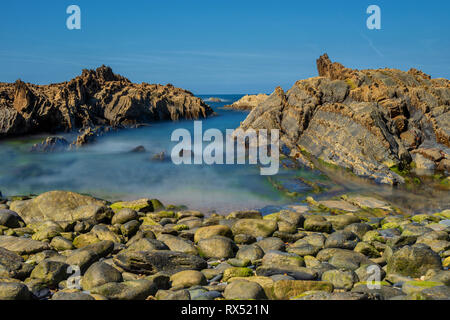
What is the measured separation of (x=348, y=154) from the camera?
66.0 feet

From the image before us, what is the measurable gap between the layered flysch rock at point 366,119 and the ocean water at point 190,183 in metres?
2.32

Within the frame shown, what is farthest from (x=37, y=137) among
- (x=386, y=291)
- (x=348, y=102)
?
(x=386, y=291)

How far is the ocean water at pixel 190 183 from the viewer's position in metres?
14.4

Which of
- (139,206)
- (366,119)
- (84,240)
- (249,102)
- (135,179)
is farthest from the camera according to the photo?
(249,102)

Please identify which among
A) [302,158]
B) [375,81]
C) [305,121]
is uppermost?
[375,81]

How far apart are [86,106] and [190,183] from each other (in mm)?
31346

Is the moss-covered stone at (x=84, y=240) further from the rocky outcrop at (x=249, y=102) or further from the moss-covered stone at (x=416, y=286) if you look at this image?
the rocky outcrop at (x=249, y=102)

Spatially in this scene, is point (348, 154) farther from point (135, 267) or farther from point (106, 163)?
point (135, 267)

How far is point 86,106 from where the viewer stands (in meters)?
43.6

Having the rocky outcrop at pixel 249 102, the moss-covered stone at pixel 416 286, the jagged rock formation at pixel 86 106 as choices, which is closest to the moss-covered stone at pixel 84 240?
the moss-covered stone at pixel 416 286

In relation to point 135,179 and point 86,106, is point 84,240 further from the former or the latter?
point 86,106

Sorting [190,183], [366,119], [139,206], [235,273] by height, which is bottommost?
[235,273]

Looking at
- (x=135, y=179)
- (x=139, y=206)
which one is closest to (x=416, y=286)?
(x=139, y=206)
